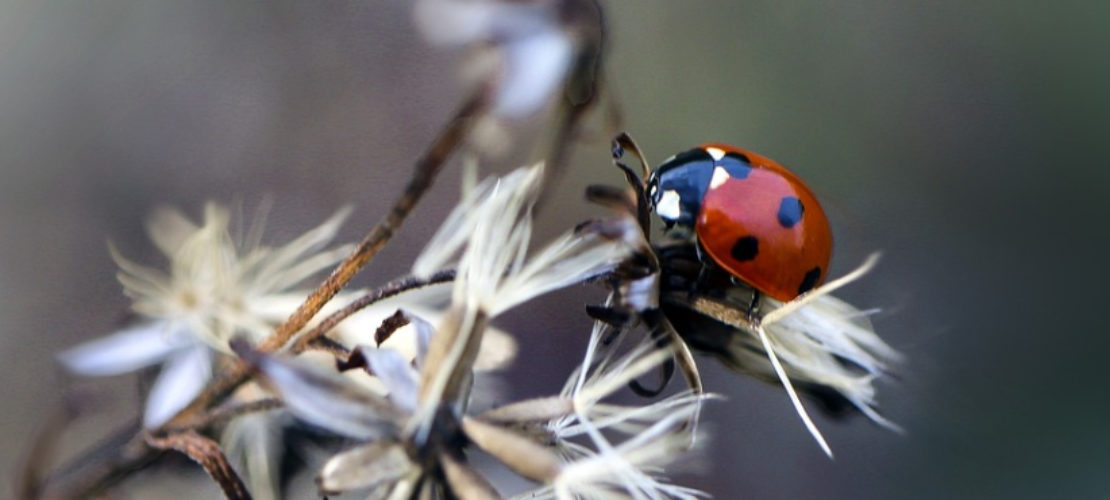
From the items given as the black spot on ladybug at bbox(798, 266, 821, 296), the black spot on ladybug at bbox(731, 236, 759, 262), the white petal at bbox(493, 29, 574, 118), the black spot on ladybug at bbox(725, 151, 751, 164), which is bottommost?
the black spot on ladybug at bbox(798, 266, 821, 296)

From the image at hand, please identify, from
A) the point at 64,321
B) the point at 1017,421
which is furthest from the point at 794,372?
the point at 1017,421

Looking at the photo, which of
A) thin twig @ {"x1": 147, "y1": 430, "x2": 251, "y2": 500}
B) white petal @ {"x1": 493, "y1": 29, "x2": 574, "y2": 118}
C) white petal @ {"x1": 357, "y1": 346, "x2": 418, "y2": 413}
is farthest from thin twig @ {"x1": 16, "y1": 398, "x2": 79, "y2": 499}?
white petal @ {"x1": 493, "y1": 29, "x2": 574, "y2": 118}

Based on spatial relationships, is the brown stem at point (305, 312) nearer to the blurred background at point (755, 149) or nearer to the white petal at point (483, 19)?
the white petal at point (483, 19)

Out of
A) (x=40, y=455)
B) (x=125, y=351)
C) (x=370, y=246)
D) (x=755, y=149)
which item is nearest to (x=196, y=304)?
(x=125, y=351)

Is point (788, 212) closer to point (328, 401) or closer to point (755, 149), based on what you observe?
point (328, 401)

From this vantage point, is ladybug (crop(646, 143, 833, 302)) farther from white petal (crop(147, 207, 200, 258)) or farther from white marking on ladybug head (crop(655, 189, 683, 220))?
white petal (crop(147, 207, 200, 258))

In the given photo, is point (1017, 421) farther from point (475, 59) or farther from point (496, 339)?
point (475, 59)

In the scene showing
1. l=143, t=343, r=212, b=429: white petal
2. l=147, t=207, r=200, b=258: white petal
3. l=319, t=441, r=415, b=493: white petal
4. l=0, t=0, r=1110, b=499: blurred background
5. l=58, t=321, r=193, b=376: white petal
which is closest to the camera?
l=319, t=441, r=415, b=493: white petal

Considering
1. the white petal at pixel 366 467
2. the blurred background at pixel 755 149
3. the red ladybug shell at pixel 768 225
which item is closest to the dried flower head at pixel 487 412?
the white petal at pixel 366 467
